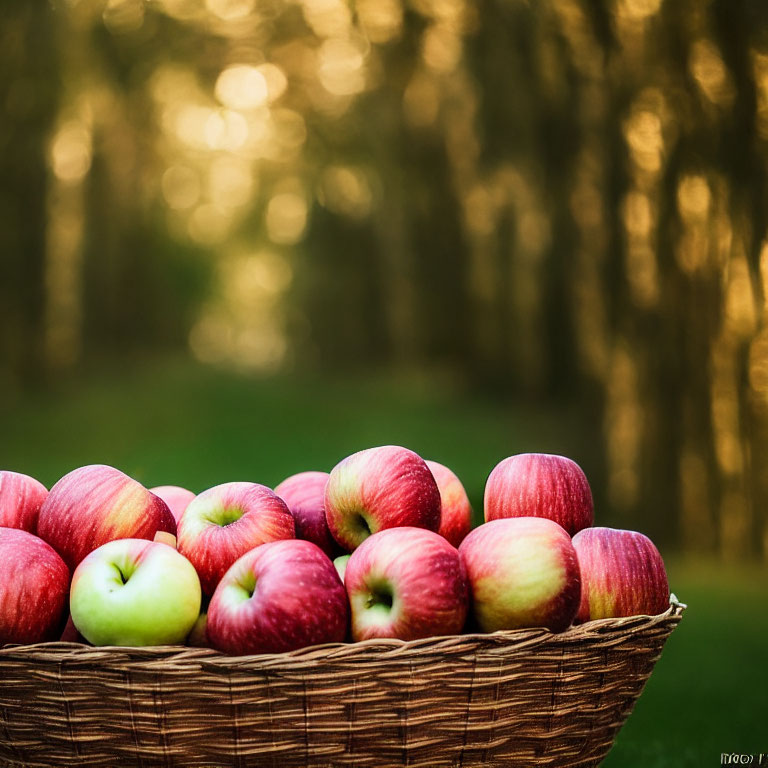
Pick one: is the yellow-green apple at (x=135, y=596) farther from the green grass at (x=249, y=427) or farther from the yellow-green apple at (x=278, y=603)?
the green grass at (x=249, y=427)

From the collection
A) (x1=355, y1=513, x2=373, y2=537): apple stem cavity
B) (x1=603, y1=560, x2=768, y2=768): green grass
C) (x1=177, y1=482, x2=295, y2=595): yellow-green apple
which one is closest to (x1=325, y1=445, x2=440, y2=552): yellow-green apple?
(x1=355, y1=513, x2=373, y2=537): apple stem cavity

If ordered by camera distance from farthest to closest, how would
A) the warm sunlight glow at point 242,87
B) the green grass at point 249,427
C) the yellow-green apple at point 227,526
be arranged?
1. the warm sunlight glow at point 242,87
2. the green grass at point 249,427
3. the yellow-green apple at point 227,526

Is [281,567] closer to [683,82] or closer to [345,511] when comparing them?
[345,511]

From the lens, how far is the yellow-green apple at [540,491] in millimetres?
2248

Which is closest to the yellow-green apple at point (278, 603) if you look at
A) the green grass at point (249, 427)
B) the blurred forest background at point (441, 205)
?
the blurred forest background at point (441, 205)

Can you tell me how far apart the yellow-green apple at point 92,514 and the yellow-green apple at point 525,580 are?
0.71 metres

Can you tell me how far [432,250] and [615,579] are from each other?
1052 centimetres

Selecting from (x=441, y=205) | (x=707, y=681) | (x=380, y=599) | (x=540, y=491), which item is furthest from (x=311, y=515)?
(x=441, y=205)

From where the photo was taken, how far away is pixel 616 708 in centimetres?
205

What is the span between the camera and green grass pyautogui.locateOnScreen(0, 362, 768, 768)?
3773mm

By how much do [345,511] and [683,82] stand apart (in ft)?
17.8

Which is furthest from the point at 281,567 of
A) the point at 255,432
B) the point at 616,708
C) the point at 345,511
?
the point at 255,432

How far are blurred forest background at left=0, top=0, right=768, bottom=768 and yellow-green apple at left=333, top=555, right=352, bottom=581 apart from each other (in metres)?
0.69

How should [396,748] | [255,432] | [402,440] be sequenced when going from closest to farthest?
[396,748] → [402,440] → [255,432]
